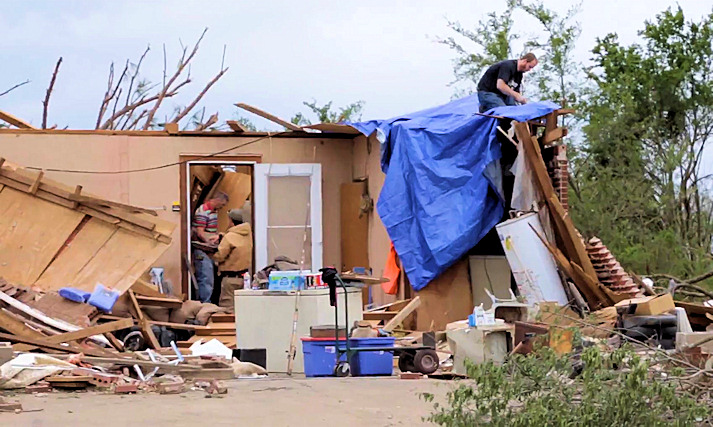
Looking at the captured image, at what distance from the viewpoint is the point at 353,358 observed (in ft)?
38.4

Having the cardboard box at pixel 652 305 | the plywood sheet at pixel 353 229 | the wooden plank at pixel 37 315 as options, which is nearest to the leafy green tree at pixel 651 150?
the plywood sheet at pixel 353 229

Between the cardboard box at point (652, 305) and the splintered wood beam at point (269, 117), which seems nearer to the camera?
the cardboard box at point (652, 305)

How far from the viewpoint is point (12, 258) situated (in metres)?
14.9

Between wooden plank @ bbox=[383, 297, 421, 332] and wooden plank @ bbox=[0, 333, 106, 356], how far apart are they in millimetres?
3709

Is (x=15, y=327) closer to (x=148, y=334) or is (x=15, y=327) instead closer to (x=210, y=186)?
(x=148, y=334)

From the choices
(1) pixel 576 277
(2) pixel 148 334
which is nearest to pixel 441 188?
(1) pixel 576 277

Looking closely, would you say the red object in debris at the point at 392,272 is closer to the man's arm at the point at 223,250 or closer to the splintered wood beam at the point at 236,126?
the man's arm at the point at 223,250

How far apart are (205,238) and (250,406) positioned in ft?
28.4

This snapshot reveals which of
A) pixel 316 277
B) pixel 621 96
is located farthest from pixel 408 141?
pixel 621 96

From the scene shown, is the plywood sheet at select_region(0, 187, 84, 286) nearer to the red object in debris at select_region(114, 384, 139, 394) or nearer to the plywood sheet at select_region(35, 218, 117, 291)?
the plywood sheet at select_region(35, 218, 117, 291)

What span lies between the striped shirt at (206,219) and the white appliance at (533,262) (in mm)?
5671

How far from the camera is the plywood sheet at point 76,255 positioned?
14539mm

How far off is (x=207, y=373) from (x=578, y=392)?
4946 millimetres

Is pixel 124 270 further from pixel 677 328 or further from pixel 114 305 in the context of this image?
pixel 677 328
